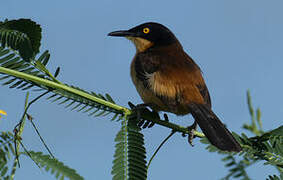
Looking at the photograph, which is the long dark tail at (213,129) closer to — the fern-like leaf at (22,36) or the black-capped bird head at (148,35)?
the fern-like leaf at (22,36)

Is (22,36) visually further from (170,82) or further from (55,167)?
(170,82)

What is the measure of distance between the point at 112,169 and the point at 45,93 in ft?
2.13

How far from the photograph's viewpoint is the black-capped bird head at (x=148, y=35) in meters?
5.73

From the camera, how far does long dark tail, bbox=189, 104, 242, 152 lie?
264cm

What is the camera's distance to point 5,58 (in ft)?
8.13

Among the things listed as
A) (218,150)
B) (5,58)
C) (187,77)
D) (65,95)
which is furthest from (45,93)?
(187,77)

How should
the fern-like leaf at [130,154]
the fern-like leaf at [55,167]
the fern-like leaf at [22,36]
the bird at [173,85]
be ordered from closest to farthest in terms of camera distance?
the fern-like leaf at [55,167], the fern-like leaf at [130,154], the fern-like leaf at [22,36], the bird at [173,85]

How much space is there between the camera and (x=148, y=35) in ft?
18.9

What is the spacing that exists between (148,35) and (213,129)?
282cm

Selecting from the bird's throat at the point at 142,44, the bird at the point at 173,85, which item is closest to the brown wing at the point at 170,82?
the bird at the point at 173,85

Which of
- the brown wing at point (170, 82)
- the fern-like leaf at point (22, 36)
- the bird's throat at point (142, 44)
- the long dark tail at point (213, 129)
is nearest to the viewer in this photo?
the fern-like leaf at point (22, 36)

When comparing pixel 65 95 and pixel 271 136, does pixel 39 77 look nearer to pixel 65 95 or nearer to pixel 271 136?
pixel 65 95

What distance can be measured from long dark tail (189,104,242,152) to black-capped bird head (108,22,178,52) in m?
1.91

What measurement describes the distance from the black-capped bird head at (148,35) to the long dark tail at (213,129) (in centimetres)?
191
